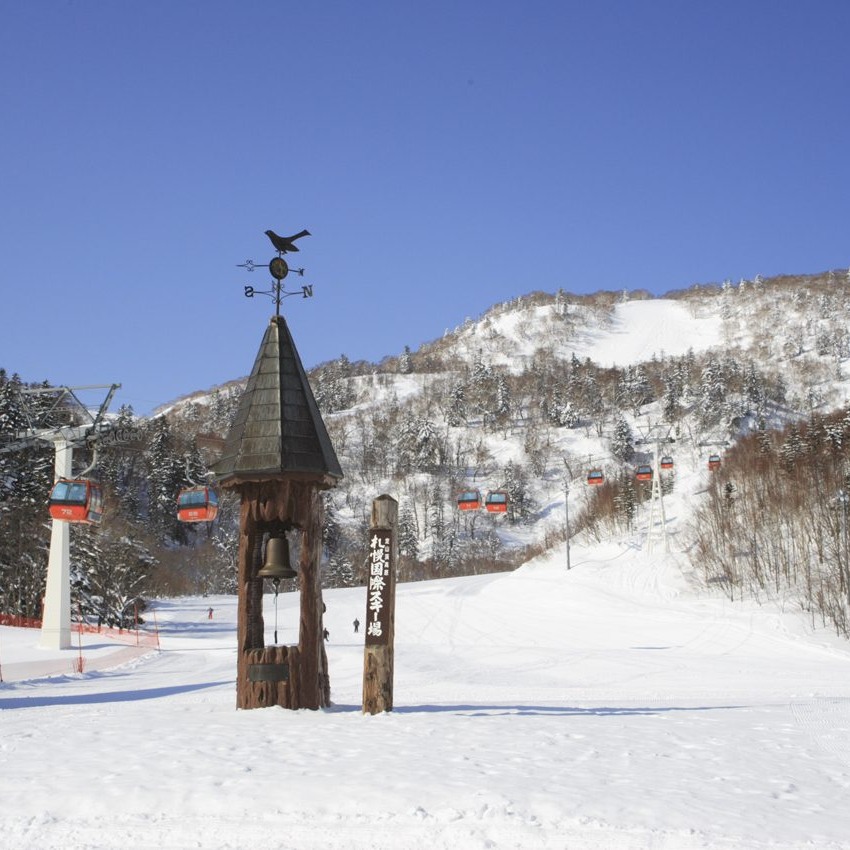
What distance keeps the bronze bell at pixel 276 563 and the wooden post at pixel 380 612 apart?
1094mm

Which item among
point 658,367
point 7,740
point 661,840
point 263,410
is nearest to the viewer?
point 661,840

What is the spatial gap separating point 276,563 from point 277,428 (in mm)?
1813

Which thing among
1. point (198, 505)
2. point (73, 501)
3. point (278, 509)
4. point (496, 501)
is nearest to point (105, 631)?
point (198, 505)

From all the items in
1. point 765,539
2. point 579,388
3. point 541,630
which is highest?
point 579,388

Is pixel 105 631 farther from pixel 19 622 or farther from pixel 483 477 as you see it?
pixel 483 477

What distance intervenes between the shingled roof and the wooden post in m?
0.95

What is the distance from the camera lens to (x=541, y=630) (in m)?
40.4

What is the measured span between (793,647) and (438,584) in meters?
33.3

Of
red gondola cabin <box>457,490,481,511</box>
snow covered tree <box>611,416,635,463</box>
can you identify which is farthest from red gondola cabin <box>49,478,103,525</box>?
snow covered tree <box>611,416,635,463</box>

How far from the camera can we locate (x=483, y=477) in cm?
13850

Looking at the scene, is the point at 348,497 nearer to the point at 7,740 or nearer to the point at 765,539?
the point at 765,539

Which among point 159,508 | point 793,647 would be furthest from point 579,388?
point 793,647

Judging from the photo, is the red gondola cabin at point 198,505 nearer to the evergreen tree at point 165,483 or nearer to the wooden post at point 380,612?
the wooden post at point 380,612

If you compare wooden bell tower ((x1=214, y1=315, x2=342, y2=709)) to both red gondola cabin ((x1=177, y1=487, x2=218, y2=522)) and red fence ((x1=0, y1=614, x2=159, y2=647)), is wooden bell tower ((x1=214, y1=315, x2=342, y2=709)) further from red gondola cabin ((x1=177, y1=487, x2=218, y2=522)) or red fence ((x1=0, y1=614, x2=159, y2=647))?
red fence ((x1=0, y1=614, x2=159, y2=647))
